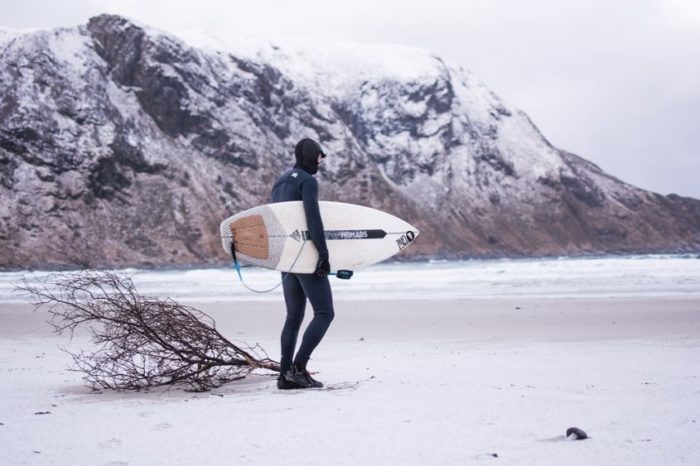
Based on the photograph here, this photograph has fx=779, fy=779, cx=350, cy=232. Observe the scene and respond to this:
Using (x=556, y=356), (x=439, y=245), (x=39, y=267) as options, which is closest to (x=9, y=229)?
(x=39, y=267)

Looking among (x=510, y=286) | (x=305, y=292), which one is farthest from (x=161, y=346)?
(x=510, y=286)

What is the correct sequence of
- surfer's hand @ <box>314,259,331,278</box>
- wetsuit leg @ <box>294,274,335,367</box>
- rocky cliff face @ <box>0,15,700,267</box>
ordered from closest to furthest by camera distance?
surfer's hand @ <box>314,259,331,278</box> → wetsuit leg @ <box>294,274,335,367</box> → rocky cliff face @ <box>0,15,700,267</box>

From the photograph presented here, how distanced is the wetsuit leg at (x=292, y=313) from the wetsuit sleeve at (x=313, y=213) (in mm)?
313

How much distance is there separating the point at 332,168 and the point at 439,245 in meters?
15.0

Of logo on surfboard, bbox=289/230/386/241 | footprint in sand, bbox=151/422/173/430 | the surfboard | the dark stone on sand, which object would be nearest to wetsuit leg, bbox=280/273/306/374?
the surfboard

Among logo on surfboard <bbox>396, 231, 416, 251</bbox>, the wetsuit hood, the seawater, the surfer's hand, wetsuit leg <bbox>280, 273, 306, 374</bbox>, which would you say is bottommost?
the seawater

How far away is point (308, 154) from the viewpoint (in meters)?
5.53

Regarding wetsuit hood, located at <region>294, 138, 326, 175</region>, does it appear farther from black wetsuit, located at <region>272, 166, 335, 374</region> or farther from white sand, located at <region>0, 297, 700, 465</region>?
white sand, located at <region>0, 297, 700, 465</region>

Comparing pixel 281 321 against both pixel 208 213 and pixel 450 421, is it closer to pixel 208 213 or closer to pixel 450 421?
pixel 450 421

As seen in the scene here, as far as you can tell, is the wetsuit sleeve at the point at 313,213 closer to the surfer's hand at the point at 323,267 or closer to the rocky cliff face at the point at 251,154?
the surfer's hand at the point at 323,267

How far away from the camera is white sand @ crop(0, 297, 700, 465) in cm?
334

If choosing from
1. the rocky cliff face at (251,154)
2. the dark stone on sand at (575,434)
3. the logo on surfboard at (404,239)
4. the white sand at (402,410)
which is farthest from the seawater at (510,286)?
the rocky cliff face at (251,154)

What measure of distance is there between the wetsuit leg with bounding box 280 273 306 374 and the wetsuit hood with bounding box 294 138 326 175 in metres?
0.79

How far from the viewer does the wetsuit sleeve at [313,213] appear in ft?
17.5
